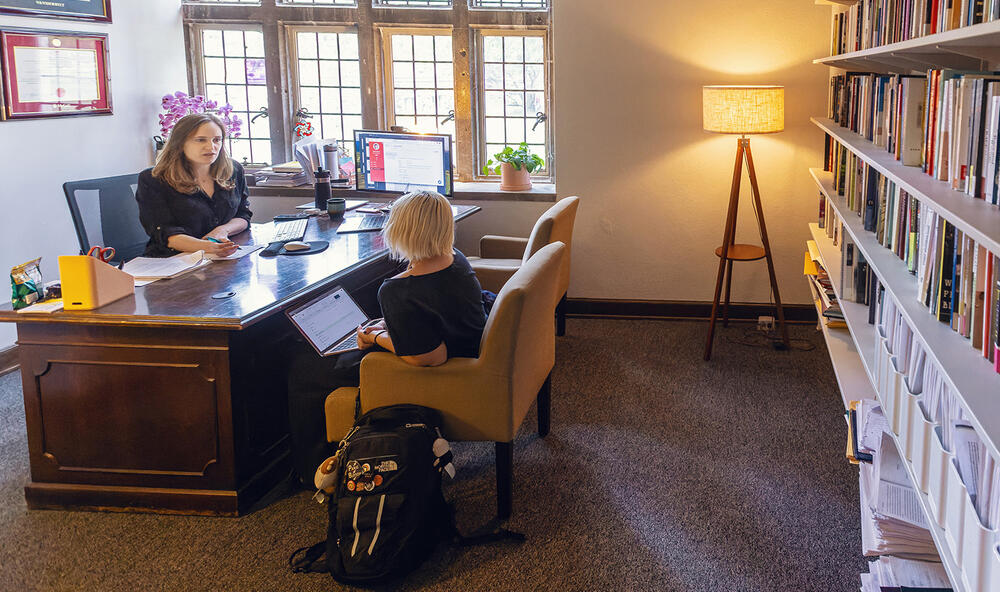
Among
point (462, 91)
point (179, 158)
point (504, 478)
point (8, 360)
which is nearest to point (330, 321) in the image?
point (504, 478)

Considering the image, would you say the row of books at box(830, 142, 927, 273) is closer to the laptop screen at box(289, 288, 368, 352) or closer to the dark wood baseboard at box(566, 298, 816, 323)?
the dark wood baseboard at box(566, 298, 816, 323)

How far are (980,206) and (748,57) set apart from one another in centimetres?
333

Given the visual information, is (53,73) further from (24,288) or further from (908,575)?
(908,575)

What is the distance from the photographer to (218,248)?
3500mm

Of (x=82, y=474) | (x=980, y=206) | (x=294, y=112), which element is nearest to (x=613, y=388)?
(x=82, y=474)

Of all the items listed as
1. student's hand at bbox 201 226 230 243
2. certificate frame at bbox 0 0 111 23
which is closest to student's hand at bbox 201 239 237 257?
student's hand at bbox 201 226 230 243

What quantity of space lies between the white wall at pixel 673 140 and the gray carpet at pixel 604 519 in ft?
4.26

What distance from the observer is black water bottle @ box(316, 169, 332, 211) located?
4.63 metres

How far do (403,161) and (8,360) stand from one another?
7.12 feet

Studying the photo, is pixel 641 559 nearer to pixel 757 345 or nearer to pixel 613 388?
pixel 613 388

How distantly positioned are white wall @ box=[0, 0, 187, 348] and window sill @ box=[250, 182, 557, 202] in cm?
75

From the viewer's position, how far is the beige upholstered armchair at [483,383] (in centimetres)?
260

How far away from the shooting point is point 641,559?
8.43ft

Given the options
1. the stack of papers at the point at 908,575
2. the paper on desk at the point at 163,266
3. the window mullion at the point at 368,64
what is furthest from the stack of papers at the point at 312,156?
the stack of papers at the point at 908,575
